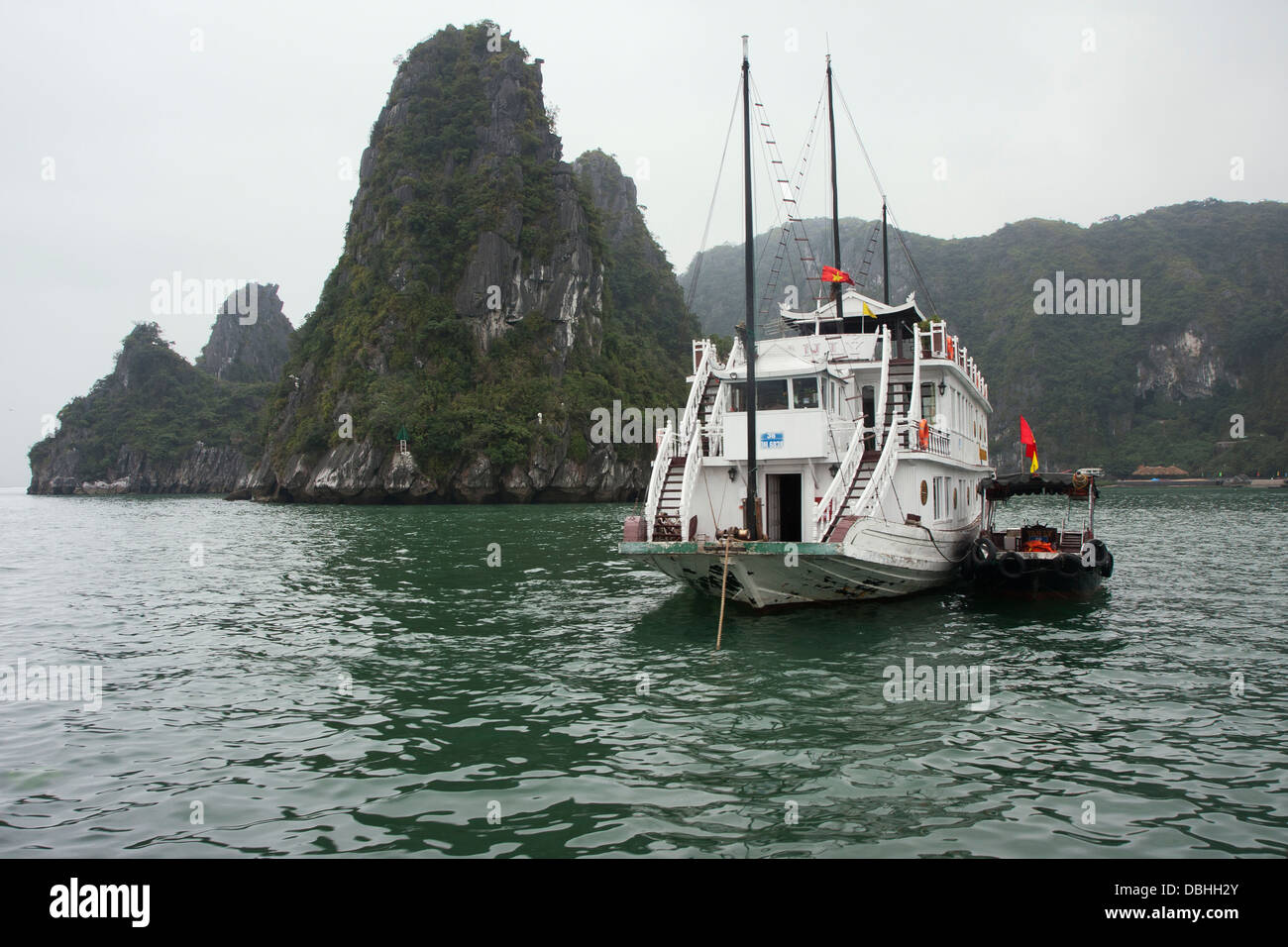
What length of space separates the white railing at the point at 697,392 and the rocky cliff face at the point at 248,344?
174 metres

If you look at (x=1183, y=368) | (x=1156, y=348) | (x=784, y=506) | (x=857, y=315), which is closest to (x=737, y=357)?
(x=784, y=506)

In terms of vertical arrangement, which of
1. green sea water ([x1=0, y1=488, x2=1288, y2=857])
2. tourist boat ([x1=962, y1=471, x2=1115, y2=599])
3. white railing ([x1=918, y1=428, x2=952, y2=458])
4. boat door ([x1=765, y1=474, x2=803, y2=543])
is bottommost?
green sea water ([x1=0, y1=488, x2=1288, y2=857])

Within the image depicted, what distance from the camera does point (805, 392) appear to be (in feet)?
59.2

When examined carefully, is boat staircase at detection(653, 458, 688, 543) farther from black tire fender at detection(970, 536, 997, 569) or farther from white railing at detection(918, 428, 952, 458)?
black tire fender at detection(970, 536, 997, 569)

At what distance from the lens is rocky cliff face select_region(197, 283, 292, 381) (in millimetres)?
176500

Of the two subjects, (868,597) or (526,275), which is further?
(526,275)

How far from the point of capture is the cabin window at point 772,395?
18.1 metres

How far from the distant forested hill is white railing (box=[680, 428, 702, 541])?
385ft

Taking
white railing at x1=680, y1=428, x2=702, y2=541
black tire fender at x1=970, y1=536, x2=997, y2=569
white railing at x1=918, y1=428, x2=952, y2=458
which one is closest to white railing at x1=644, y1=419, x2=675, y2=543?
white railing at x1=680, y1=428, x2=702, y2=541

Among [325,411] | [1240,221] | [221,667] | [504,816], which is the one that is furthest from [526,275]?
[1240,221]

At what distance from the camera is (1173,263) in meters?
157

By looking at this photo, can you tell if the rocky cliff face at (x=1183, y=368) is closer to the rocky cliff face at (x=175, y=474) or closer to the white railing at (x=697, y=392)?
the white railing at (x=697, y=392)
